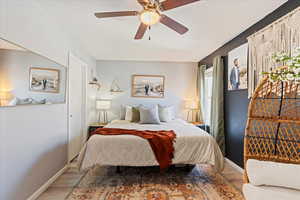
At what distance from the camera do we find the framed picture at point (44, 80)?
204 centimetres

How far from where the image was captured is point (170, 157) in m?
2.55

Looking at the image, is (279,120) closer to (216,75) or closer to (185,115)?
(216,75)

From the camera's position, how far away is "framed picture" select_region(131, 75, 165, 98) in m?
5.08

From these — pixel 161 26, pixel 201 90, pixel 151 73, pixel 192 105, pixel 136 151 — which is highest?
pixel 161 26

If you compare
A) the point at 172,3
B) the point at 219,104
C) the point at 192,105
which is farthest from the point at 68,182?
the point at 192,105

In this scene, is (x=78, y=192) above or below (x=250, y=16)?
below

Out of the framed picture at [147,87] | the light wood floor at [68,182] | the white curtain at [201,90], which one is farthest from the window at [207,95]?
the light wood floor at [68,182]

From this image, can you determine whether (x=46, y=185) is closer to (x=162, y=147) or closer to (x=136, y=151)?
(x=136, y=151)

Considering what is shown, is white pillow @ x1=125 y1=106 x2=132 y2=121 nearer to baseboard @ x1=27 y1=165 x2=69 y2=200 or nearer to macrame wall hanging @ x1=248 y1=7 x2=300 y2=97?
baseboard @ x1=27 y1=165 x2=69 y2=200

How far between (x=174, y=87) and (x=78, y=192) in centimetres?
364

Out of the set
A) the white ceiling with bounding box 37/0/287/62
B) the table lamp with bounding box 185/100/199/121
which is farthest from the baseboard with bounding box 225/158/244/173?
the white ceiling with bounding box 37/0/287/62

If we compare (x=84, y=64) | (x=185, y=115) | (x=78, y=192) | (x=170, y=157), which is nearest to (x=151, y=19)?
(x=170, y=157)

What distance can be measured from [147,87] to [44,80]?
3.10 meters

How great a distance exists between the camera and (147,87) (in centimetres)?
509
